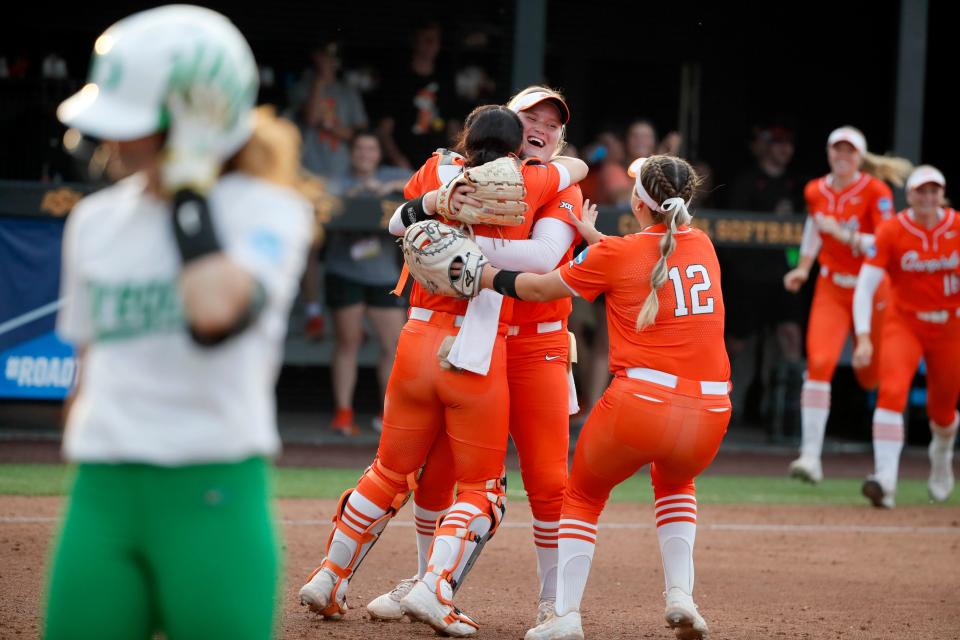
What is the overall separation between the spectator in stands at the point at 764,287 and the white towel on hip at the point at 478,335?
8.24 meters

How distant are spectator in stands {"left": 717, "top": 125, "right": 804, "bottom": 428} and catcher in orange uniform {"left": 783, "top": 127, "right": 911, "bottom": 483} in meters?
2.26

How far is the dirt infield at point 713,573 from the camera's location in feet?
18.2

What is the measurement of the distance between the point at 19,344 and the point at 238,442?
9205 mm

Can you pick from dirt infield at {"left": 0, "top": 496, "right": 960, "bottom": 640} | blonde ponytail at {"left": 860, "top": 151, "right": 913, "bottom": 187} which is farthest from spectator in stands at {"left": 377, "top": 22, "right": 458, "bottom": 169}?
dirt infield at {"left": 0, "top": 496, "right": 960, "bottom": 640}

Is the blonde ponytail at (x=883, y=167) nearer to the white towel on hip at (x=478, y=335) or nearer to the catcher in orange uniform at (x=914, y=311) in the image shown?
the catcher in orange uniform at (x=914, y=311)

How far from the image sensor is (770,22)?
14.9m

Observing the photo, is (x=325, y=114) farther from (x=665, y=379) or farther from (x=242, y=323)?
(x=242, y=323)

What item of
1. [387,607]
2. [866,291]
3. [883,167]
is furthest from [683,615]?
[883,167]

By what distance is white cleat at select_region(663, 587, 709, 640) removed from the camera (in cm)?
491

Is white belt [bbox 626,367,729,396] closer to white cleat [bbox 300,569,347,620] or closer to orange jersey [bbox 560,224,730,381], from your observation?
orange jersey [bbox 560,224,730,381]

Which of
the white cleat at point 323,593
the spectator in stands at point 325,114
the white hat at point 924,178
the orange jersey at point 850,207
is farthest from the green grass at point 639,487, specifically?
the white cleat at point 323,593

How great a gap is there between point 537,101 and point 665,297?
1.00m

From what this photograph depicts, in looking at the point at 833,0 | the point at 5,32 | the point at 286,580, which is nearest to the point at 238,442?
the point at 286,580

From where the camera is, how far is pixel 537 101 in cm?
532
